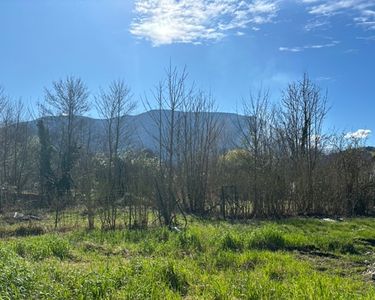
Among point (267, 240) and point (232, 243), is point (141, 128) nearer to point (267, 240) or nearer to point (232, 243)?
point (267, 240)

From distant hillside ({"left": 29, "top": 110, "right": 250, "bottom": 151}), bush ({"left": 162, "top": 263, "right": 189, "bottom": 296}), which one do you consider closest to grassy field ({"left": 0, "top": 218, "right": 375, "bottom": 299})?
bush ({"left": 162, "top": 263, "right": 189, "bottom": 296})

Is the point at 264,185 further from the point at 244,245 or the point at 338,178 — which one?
the point at 244,245

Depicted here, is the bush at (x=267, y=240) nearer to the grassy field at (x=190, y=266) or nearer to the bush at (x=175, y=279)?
the grassy field at (x=190, y=266)

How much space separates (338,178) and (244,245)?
41.7ft

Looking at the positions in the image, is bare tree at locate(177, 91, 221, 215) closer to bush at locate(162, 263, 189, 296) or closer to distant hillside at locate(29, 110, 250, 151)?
distant hillside at locate(29, 110, 250, 151)

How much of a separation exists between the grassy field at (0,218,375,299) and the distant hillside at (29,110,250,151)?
396 inches

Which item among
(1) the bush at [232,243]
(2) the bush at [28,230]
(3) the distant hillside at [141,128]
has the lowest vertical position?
(2) the bush at [28,230]

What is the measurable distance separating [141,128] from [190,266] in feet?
68.8

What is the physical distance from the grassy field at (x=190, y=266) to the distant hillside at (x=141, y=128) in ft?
33.0

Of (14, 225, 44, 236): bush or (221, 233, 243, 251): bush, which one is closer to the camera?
(221, 233, 243, 251): bush

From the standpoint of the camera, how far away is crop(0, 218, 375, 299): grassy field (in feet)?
18.9

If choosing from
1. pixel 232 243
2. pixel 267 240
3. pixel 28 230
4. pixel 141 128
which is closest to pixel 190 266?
pixel 232 243

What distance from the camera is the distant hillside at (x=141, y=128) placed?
2127 cm

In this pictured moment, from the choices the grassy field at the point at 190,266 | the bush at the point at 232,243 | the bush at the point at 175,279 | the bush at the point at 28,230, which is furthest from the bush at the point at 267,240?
the bush at the point at 28,230
